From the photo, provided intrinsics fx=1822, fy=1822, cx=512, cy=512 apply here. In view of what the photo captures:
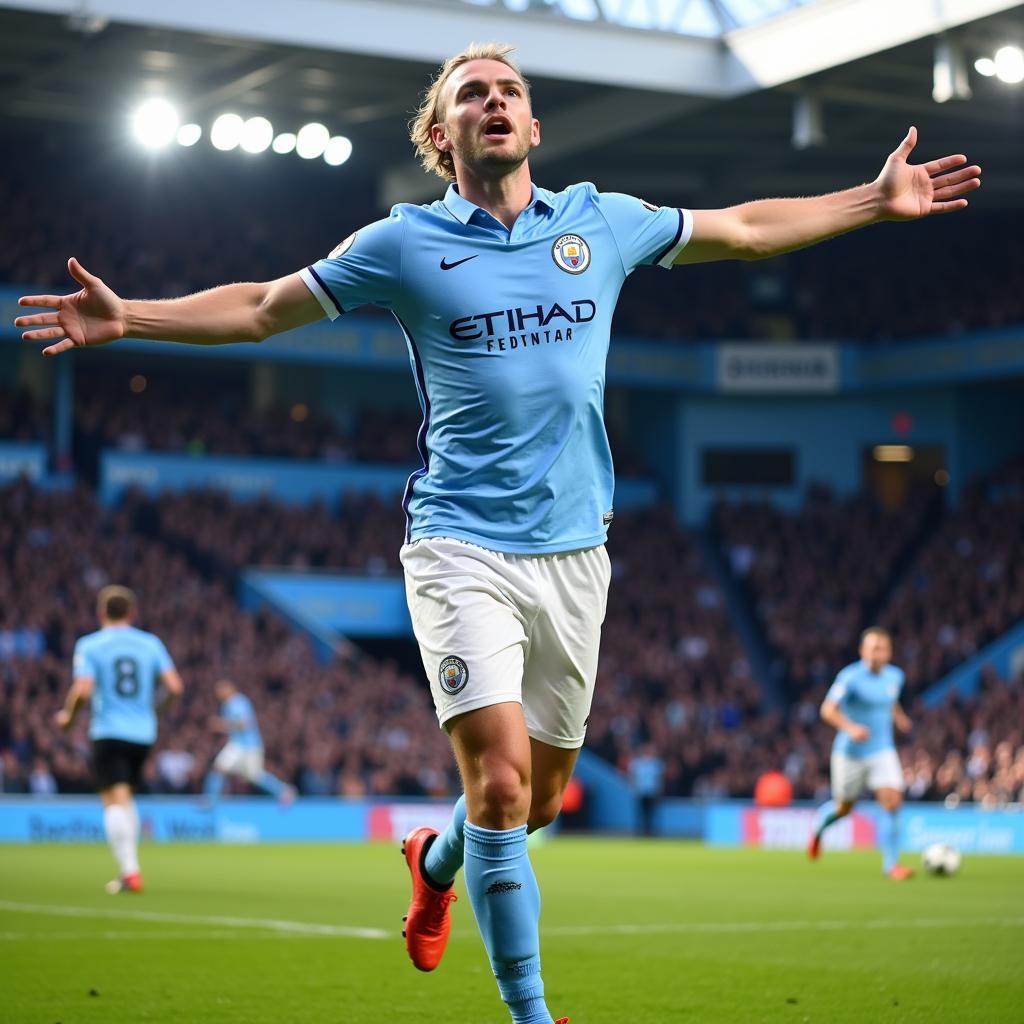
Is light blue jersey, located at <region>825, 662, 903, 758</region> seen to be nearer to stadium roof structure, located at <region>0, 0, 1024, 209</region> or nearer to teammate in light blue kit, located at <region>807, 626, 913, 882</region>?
teammate in light blue kit, located at <region>807, 626, 913, 882</region>

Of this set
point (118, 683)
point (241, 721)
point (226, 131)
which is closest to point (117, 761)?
point (118, 683)

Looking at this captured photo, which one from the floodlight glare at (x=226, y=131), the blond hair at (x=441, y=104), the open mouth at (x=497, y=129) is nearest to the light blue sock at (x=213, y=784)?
the floodlight glare at (x=226, y=131)

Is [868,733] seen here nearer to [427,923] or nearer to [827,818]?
[827,818]

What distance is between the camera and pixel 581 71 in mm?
30391

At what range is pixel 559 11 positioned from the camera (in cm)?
3030

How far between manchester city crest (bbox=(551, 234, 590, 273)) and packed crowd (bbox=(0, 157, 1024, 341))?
106ft

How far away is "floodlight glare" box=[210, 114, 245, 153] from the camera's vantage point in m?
34.3

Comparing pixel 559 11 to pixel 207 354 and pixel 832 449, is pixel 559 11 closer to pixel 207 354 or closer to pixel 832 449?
pixel 207 354

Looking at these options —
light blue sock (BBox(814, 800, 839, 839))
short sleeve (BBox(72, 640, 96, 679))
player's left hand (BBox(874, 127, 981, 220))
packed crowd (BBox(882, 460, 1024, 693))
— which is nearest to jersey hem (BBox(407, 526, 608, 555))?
player's left hand (BBox(874, 127, 981, 220))

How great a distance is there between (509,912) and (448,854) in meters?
0.71

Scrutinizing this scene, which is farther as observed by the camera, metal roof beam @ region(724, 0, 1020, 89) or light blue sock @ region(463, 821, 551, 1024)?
metal roof beam @ region(724, 0, 1020, 89)

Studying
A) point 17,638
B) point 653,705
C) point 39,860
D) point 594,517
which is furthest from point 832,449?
point 594,517

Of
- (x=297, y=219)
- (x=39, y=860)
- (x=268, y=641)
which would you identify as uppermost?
(x=297, y=219)

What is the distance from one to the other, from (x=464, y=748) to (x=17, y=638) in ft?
86.5
